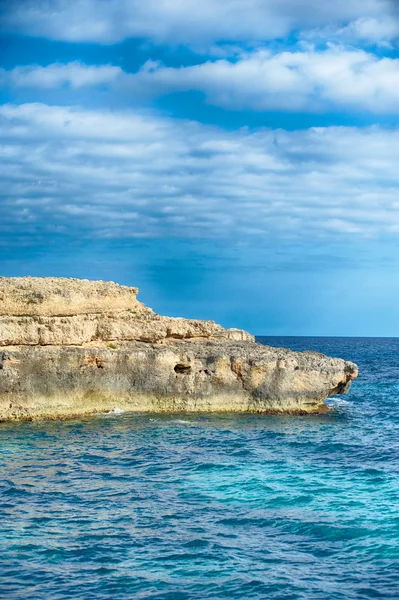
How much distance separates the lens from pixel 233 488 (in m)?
19.2

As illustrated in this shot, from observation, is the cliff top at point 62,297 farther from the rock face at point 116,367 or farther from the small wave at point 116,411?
the small wave at point 116,411

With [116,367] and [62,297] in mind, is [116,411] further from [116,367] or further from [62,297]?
[62,297]

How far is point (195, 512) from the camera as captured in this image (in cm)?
1689

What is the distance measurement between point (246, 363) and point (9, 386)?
11.0 meters

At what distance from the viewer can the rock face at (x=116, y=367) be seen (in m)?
29.6

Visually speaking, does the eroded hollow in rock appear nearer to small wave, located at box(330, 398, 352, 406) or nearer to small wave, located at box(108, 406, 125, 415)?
small wave, located at box(108, 406, 125, 415)

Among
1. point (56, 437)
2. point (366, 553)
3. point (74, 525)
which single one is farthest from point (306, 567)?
point (56, 437)

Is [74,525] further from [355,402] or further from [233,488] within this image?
[355,402]

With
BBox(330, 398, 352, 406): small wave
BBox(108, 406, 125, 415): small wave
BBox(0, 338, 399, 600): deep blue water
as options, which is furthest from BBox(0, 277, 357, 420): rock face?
BBox(330, 398, 352, 406): small wave

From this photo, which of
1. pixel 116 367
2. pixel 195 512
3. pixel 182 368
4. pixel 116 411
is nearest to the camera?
pixel 195 512

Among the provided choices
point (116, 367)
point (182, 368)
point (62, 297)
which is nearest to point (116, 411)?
point (116, 367)

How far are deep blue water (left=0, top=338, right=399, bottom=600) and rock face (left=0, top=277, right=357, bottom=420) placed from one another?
7.28 ft

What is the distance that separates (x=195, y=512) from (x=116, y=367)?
14830mm

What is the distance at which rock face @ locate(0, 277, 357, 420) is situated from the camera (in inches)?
1166
